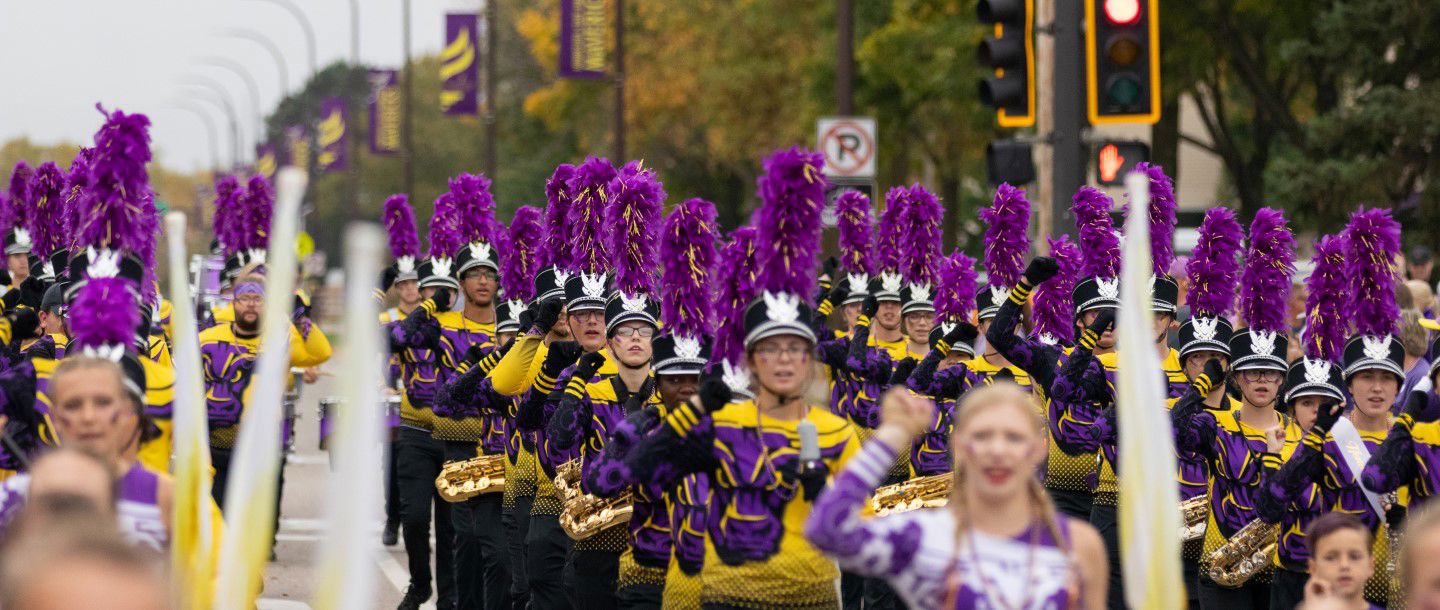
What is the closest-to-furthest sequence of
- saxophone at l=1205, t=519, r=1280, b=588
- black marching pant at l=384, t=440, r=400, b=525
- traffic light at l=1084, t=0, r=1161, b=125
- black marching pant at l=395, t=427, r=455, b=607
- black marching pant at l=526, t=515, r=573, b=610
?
saxophone at l=1205, t=519, r=1280, b=588, black marching pant at l=526, t=515, r=573, b=610, traffic light at l=1084, t=0, r=1161, b=125, black marching pant at l=395, t=427, r=455, b=607, black marching pant at l=384, t=440, r=400, b=525

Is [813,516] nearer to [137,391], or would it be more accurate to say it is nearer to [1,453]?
[137,391]

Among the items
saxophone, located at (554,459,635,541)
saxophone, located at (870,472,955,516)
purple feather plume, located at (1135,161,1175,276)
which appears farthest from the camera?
saxophone, located at (870,472,955,516)

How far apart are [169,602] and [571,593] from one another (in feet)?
22.6

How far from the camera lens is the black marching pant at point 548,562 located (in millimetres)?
10219

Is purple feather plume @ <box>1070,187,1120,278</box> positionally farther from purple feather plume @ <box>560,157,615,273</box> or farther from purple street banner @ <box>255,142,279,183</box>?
purple street banner @ <box>255,142,279,183</box>

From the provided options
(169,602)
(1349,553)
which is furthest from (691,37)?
(169,602)

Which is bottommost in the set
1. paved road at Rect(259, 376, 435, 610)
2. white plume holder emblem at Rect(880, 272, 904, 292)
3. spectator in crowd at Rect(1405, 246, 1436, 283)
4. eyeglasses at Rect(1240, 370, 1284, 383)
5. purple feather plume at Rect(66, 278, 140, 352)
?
paved road at Rect(259, 376, 435, 610)

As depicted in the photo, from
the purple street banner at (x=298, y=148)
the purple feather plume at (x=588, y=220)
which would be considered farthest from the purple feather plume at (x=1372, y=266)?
the purple street banner at (x=298, y=148)

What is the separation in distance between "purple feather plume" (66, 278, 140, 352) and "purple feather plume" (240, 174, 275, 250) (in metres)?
7.87

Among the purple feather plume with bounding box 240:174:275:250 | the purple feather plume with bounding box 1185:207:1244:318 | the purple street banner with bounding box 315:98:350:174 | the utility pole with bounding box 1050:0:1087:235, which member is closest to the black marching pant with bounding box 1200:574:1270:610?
the purple feather plume with bounding box 1185:207:1244:318

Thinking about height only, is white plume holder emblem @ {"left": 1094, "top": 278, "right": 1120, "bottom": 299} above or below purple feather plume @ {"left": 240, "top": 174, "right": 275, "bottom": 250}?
below

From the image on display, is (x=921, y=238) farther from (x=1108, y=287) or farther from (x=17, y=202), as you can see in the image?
(x=17, y=202)

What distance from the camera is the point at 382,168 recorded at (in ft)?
353

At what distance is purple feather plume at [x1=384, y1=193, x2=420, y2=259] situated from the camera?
16297 millimetres
